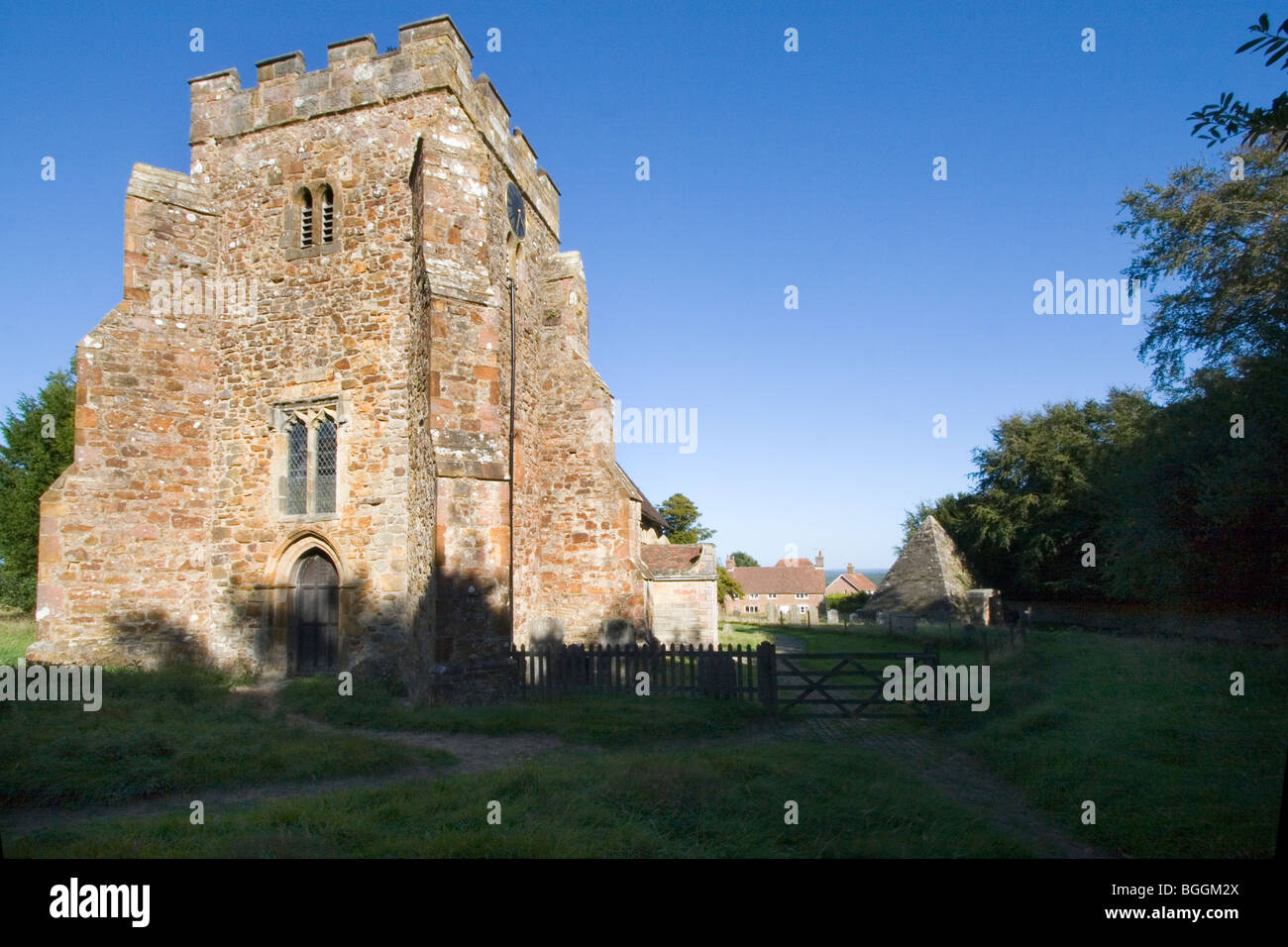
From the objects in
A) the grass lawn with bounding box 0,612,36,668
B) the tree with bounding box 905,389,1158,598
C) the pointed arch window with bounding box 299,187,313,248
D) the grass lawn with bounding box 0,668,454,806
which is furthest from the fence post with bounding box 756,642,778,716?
the tree with bounding box 905,389,1158,598

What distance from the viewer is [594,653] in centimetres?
1252

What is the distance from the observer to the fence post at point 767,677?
11.6m

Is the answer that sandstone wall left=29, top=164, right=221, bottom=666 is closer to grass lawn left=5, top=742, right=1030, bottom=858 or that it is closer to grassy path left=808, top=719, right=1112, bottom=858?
grass lawn left=5, top=742, right=1030, bottom=858

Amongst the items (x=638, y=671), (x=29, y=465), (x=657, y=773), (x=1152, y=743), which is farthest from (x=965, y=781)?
(x=29, y=465)

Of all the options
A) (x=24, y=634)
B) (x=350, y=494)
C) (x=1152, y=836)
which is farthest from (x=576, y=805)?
(x=24, y=634)

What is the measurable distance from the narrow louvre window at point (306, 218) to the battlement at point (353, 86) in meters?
1.52

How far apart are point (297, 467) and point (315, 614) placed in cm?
284

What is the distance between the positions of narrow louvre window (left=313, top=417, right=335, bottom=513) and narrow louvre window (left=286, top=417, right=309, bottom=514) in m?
0.24

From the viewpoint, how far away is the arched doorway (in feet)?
43.4

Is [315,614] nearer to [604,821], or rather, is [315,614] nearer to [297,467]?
[297,467]

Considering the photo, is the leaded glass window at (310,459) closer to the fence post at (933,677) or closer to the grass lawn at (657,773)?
the grass lawn at (657,773)
